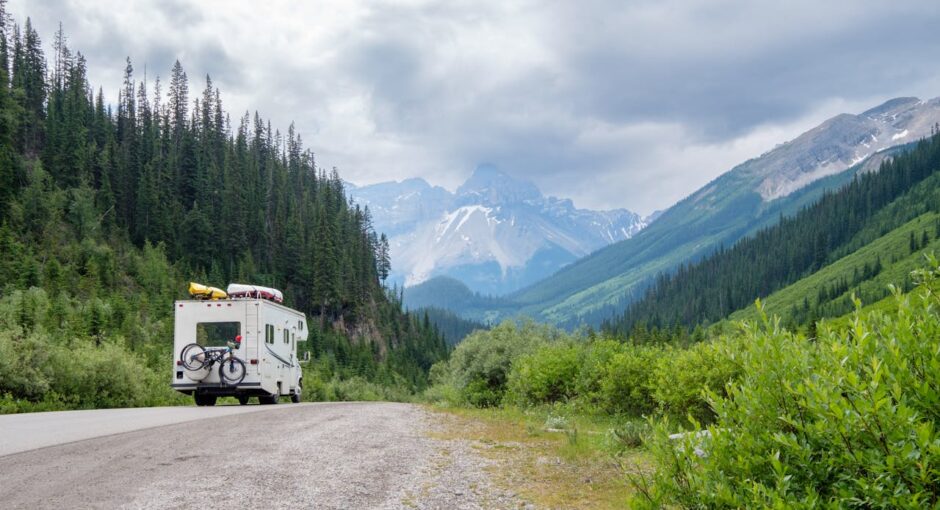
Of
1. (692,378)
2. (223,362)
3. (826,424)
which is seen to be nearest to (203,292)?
(223,362)

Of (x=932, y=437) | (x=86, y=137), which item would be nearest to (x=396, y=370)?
(x=86, y=137)

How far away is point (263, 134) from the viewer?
141 m

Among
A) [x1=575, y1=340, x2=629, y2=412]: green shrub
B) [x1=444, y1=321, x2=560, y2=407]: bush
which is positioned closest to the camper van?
[x1=444, y1=321, x2=560, y2=407]: bush

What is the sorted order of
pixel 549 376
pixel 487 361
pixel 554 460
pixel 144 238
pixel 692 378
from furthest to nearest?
pixel 144 238 < pixel 487 361 < pixel 549 376 < pixel 692 378 < pixel 554 460

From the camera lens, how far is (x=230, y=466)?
31.1ft

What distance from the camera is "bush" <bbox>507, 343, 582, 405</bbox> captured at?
21.3m

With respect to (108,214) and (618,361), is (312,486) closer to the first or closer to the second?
(618,361)

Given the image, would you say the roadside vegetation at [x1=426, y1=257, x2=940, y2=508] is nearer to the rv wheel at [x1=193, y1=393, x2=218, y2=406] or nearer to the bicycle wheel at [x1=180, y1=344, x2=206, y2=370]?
the bicycle wheel at [x1=180, y1=344, x2=206, y2=370]

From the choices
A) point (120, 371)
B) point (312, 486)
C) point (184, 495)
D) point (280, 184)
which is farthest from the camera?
point (280, 184)

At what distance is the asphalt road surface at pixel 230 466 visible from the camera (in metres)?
7.62

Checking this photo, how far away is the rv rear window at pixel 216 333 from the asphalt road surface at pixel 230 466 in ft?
25.5

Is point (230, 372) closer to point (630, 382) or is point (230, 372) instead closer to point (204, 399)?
point (204, 399)

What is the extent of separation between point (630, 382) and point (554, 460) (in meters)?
7.24

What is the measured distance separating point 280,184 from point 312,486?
12283 cm
